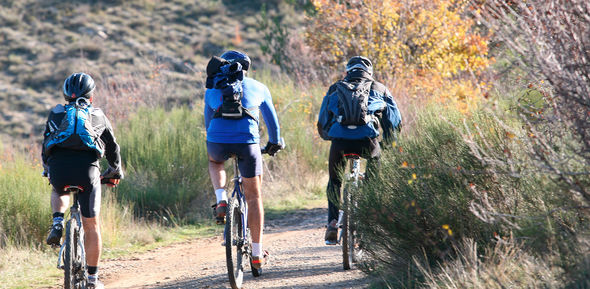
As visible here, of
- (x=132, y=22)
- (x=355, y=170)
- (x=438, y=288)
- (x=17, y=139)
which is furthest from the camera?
(x=132, y=22)

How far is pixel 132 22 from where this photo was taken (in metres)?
36.4

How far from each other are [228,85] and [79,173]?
1.36 m

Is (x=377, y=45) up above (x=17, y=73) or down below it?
below

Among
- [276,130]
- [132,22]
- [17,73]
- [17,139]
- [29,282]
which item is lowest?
[29,282]

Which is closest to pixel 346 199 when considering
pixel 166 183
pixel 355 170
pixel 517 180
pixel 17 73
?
pixel 355 170

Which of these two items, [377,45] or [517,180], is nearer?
[517,180]

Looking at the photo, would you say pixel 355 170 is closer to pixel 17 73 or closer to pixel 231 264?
pixel 231 264

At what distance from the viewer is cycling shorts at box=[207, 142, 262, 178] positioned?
5723mm

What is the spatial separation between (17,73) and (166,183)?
70.4ft

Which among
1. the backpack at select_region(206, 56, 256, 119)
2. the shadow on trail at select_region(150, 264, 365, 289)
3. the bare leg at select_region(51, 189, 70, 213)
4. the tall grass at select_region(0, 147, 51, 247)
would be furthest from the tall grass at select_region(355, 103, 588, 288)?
the tall grass at select_region(0, 147, 51, 247)

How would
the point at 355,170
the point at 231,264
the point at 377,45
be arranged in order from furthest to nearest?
1. the point at 377,45
2. the point at 355,170
3. the point at 231,264

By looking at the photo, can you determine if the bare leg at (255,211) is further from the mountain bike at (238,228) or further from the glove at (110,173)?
the glove at (110,173)

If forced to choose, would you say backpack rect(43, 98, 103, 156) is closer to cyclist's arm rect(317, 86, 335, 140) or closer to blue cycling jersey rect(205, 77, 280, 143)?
blue cycling jersey rect(205, 77, 280, 143)

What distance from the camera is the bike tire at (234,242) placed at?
551cm
